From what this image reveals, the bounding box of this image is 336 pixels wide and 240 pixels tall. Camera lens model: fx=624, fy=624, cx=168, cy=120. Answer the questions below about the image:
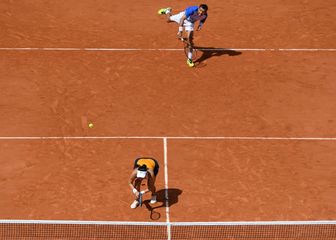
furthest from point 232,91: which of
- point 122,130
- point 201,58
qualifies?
point 122,130

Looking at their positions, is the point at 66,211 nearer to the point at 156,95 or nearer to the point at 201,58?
the point at 156,95

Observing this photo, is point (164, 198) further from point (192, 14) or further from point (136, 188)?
point (192, 14)

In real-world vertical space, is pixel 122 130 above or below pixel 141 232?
above

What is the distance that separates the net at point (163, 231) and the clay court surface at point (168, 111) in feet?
2.42

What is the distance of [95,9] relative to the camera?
23938 mm

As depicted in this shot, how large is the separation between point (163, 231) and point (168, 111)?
5610mm

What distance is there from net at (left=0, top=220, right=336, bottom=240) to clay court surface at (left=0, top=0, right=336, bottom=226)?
736mm

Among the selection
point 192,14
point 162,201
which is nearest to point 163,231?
point 162,201

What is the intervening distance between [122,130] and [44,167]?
2629 millimetres

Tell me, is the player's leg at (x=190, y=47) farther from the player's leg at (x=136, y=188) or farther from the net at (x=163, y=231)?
the net at (x=163, y=231)

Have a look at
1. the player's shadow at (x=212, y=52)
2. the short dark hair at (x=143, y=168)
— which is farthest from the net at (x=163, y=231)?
the player's shadow at (x=212, y=52)

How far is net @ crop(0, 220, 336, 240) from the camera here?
43.4ft

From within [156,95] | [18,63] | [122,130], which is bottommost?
[122,130]

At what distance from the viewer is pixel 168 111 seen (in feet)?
60.4
